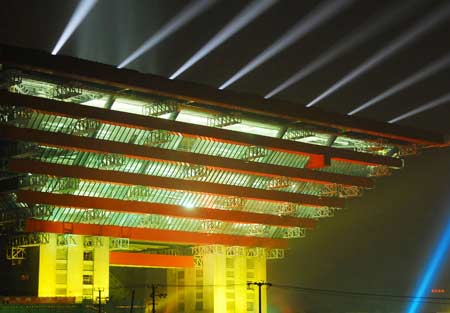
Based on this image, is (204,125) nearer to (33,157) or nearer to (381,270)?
(33,157)

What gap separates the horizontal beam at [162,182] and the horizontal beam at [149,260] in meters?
13.4

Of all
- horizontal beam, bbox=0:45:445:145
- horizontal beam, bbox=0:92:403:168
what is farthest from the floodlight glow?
horizontal beam, bbox=0:45:445:145

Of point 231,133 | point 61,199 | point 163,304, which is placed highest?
point 231,133

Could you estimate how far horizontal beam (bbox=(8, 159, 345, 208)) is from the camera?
79688mm

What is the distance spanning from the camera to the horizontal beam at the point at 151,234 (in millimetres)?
85000

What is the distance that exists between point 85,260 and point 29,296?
23.3ft

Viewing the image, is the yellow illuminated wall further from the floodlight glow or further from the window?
the floodlight glow

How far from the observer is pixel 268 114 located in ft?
294

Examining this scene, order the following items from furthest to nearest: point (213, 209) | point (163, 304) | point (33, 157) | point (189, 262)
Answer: point (163, 304) → point (189, 262) → point (213, 209) → point (33, 157)

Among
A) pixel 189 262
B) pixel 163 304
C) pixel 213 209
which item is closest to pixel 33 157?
pixel 213 209

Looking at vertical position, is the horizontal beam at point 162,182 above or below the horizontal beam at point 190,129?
below

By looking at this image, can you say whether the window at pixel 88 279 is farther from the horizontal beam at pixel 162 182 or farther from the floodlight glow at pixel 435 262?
the floodlight glow at pixel 435 262

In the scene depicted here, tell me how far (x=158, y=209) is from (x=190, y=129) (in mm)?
9706

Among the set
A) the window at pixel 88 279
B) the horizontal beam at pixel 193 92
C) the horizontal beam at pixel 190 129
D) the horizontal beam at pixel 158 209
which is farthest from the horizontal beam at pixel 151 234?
the horizontal beam at pixel 193 92
